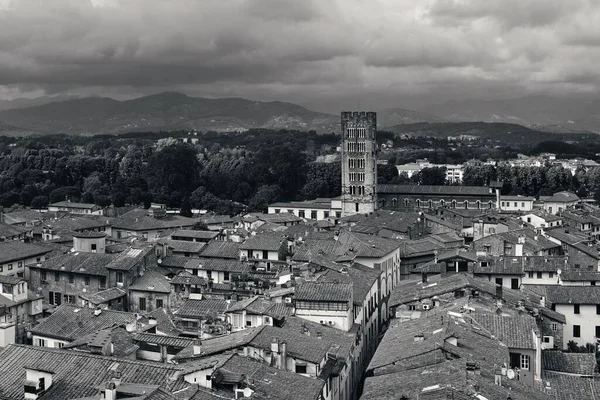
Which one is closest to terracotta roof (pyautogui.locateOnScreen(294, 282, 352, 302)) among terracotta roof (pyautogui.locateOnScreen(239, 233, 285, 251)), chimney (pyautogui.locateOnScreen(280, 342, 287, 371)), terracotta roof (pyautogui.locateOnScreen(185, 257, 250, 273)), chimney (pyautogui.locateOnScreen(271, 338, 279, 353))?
chimney (pyautogui.locateOnScreen(280, 342, 287, 371))

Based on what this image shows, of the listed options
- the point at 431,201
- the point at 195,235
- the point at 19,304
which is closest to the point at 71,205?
the point at 195,235

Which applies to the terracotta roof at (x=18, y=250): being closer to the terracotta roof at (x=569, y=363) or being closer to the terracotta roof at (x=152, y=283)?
the terracotta roof at (x=152, y=283)

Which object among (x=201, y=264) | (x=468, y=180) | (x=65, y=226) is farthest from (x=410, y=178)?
(x=201, y=264)

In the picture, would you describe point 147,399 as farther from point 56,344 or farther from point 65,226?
point 65,226

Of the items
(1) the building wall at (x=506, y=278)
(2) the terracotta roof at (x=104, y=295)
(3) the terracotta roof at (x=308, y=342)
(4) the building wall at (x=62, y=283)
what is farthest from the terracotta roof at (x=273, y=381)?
(4) the building wall at (x=62, y=283)

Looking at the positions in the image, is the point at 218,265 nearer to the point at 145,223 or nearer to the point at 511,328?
the point at 511,328

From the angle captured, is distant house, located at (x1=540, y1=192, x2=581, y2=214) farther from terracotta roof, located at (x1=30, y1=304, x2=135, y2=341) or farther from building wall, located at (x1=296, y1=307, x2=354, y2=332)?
terracotta roof, located at (x1=30, y1=304, x2=135, y2=341)
